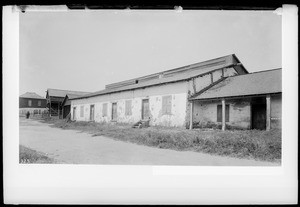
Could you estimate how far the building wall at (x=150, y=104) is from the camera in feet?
31.2

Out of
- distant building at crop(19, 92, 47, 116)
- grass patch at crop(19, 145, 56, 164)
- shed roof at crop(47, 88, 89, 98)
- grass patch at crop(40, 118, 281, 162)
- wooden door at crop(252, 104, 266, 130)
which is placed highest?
shed roof at crop(47, 88, 89, 98)

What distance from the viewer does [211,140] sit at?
7805 mm

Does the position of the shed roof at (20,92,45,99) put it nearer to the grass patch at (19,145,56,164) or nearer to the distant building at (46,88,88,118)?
the distant building at (46,88,88,118)

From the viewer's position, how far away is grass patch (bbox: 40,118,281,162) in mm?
7121

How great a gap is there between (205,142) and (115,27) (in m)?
4.25

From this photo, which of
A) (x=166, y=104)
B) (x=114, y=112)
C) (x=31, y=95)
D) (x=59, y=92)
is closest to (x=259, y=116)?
(x=166, y=104)

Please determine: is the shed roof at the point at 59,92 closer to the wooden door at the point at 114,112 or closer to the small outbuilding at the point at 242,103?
the wooden door at the point at 114,112

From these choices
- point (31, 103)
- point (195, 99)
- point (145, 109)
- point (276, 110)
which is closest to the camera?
point (276, 110)

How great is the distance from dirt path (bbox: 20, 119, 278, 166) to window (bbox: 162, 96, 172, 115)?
6.66 feet

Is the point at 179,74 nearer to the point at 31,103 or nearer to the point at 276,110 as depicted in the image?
the point at 276,110

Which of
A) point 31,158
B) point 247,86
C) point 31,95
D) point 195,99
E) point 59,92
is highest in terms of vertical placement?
point 247,86

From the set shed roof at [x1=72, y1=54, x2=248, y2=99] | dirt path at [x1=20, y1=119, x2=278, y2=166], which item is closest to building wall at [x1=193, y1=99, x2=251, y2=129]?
shed roof at [x1=72, y1=54, x2=248, y2=99]

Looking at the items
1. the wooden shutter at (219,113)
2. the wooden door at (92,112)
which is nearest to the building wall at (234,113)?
the wooden shutter at (219,113)

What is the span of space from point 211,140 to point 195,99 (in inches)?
86.5
